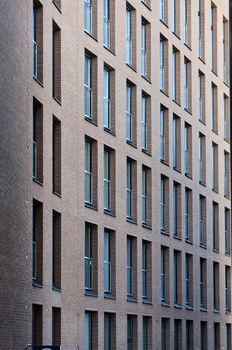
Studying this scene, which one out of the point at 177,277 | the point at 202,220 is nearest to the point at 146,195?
the point at 177,277

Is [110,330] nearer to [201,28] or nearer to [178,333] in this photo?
[178,333]

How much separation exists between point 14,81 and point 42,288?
6.58 metres

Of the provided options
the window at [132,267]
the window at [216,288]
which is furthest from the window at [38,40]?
the window at [216,288]

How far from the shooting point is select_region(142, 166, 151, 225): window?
159 ft

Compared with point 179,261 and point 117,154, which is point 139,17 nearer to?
point 117,154

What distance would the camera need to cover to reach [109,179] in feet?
144

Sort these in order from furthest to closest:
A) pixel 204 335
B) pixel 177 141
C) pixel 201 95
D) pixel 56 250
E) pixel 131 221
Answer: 1. pixel 201 95
2. pixel 204 335
3. pixel 177 141
4. pixel 131 221
5. pixel 56 250

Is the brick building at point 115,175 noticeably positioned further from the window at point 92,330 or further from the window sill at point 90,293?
the window sill at point 90,293

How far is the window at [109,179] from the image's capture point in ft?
143

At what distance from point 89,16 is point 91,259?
8090 millimetres

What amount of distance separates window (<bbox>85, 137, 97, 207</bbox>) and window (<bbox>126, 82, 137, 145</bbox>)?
4981 millimetres

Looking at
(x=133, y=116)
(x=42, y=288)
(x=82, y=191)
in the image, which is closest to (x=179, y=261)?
(x=133, y=116)

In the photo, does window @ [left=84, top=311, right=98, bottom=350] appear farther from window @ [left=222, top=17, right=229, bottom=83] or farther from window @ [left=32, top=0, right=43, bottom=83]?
window @ [left=222, top=17, right=229, bottom=83]

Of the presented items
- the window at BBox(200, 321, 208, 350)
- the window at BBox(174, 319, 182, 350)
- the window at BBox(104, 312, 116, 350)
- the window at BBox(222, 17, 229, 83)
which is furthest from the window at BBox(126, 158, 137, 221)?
the window at BBox(222, 17, 229, 83)
